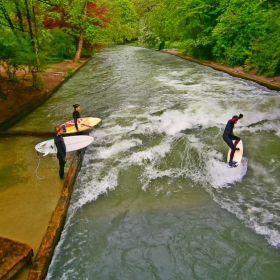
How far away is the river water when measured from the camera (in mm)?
5145

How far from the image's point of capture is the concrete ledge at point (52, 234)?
4.62 meters

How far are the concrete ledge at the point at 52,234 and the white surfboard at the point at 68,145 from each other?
4.21 ft

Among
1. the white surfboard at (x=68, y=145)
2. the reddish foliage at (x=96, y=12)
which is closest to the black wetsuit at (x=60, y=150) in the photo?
the white surfboard at (x=68, y=145)

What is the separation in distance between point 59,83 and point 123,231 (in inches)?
593

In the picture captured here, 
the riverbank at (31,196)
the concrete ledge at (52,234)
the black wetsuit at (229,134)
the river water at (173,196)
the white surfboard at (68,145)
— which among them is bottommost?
the river water at (173,196)

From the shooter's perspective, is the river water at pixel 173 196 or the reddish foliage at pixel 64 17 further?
A: the reddish foliage at pixel 64 17

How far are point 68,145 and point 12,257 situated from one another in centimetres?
466

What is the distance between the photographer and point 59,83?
1869 centimetres

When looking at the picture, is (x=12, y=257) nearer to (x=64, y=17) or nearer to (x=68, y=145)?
(x=68, y=145)

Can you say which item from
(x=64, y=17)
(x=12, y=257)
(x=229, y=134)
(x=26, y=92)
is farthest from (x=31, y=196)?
(x=64, y=17)

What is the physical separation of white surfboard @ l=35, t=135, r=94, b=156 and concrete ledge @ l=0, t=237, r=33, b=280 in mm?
3615

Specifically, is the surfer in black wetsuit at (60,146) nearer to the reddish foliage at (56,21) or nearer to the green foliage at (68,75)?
the green foliage at (68,75)

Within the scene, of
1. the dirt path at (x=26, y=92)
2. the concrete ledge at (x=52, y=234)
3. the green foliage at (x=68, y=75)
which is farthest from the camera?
the green foliage at (x=68, y=75)

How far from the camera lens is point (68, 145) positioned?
8.88m
